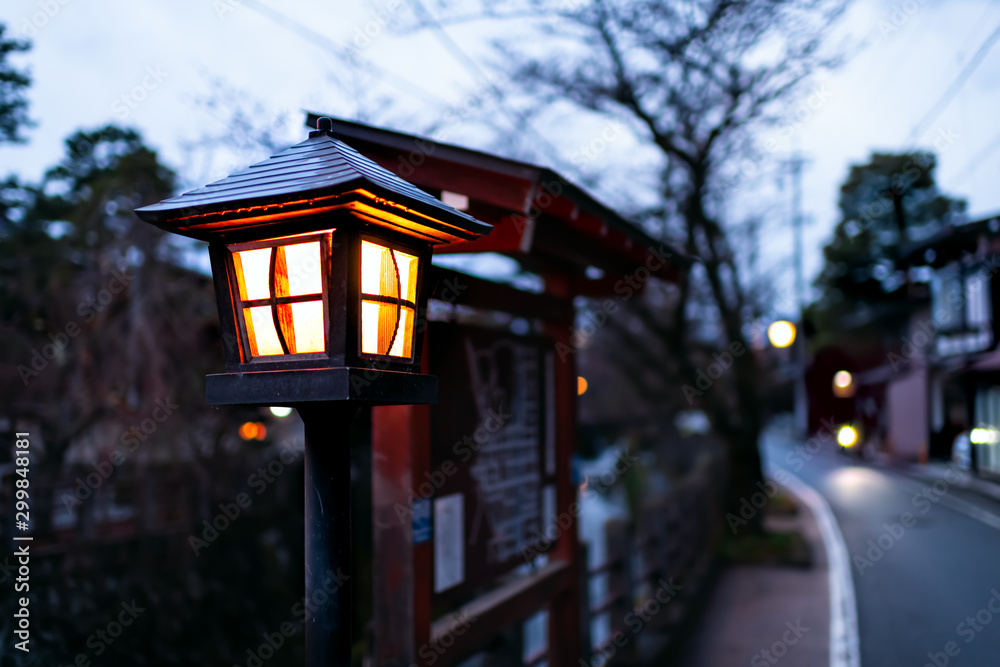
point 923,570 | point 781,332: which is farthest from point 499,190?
point 923,570

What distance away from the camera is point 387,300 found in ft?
8.50

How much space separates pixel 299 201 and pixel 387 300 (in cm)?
45

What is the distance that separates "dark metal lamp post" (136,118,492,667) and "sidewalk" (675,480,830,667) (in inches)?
255

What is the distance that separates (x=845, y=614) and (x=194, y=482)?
27.8 feet

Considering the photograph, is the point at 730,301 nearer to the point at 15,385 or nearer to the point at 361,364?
the point at 15,385

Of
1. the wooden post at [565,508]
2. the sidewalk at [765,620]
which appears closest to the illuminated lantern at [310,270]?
the wooden post at [565,508]

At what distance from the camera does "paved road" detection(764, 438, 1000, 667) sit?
8.20 m

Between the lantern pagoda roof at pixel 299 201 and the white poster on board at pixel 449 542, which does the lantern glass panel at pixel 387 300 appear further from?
the white poster on board at pixel 449 542

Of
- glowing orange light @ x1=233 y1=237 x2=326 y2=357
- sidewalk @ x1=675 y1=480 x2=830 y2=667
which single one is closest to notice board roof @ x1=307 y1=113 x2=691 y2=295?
glowing orange light @ x1=233 y1=237 x2=326 y2=357

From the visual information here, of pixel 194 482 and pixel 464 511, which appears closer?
pixel 464 511

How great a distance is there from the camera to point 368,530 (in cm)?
1138

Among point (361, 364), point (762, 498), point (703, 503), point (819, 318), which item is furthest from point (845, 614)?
point (819, 318)

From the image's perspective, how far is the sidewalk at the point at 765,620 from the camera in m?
7.98

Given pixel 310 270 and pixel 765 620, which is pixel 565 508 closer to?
pixel 310 270
